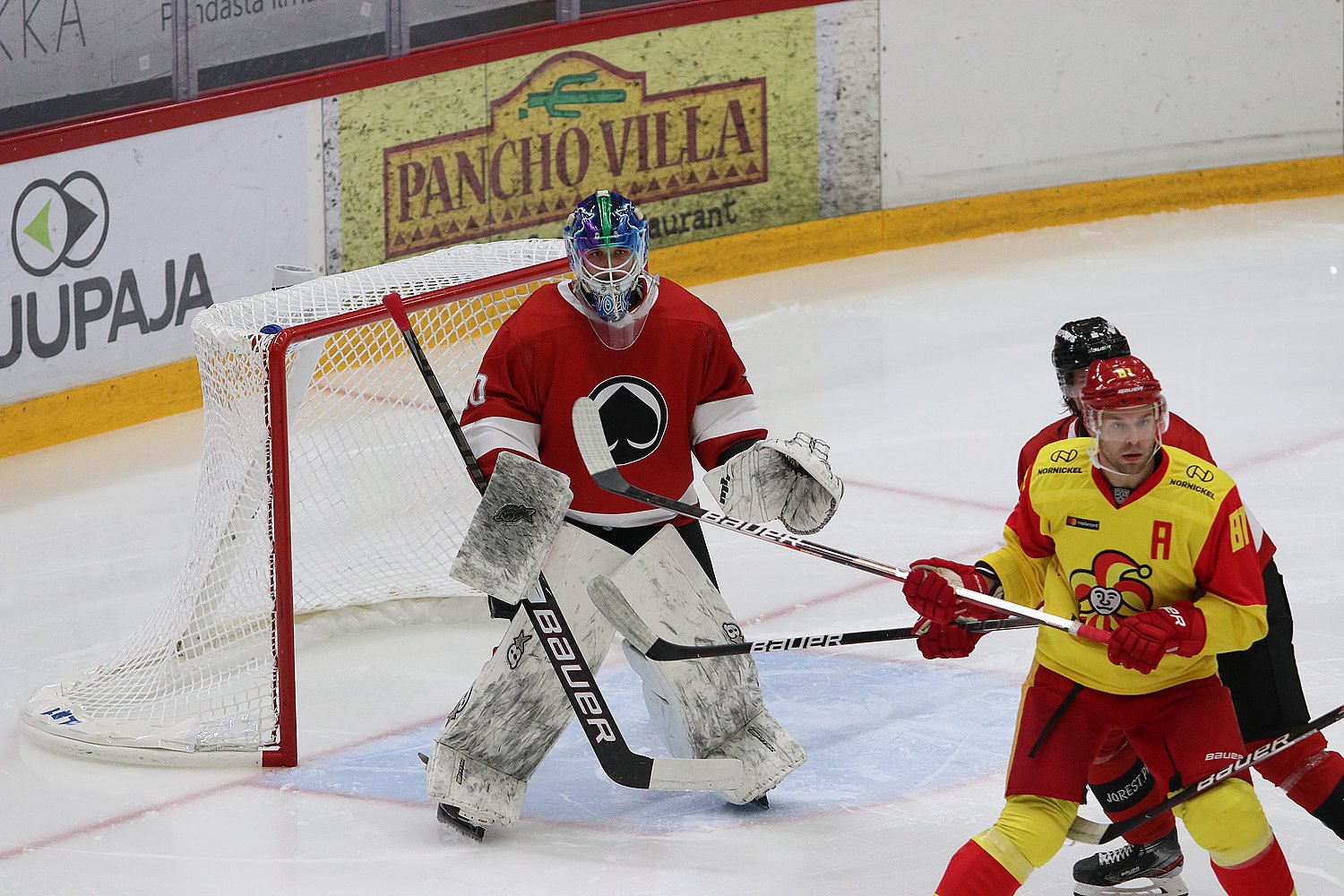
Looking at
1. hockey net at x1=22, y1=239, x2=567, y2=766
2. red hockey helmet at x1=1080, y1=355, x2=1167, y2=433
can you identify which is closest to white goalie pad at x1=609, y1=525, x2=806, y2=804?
hockey net at x1=22, y1=239, x2=567, y2=766

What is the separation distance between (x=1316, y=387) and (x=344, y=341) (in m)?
3.03

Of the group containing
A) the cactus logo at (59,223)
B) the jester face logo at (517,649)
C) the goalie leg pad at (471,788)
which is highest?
the cactus logo at (59,223)

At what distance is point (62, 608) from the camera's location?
4719 mm

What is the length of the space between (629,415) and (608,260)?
26 centimetres

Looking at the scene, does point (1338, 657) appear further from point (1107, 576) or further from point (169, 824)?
point (169, 824)

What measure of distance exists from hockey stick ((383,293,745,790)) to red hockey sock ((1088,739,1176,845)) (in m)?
0.75

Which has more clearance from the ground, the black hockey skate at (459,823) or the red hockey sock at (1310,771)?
the red hockey sock at (1310,771)

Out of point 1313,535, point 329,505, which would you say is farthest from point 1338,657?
point 329,505

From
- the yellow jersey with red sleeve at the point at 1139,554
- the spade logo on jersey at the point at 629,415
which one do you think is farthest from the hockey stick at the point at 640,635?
the yellow jersey with red sleeve at the point at 1139,554

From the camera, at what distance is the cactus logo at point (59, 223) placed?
557 cm

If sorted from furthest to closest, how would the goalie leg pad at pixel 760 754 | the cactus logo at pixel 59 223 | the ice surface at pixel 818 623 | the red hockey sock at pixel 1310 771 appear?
the cactus logo at pixel 59 223 < the goalie leg pad at pixel 760 754 < the ice surface at pixel 818 623 < the red hockey sock at pixel 1310 771

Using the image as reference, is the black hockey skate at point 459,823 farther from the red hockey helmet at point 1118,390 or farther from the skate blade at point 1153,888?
the red hockey helmet at point 1118,390

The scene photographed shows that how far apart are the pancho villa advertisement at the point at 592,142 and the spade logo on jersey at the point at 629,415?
3.21 m

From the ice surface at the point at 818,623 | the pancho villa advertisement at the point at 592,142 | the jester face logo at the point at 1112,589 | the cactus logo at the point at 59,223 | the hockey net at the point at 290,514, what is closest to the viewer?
the jester face logo at the point at 1112,589
